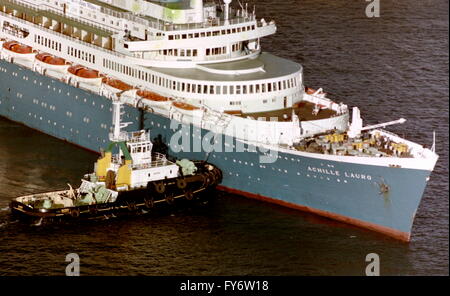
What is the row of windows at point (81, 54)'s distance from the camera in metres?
114

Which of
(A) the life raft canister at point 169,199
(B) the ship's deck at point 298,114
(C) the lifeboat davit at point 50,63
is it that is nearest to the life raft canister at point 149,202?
(A) the life raft canister at point 169,199

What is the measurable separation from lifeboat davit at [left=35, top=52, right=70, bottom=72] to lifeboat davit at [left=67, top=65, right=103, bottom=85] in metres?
1.11

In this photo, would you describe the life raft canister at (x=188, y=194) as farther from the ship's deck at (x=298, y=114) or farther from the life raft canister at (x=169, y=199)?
the ship's deck at (x=298, y=114)

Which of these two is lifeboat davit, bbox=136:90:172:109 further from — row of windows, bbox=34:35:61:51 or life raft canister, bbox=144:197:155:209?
row of windows, bbox=34:35:61:51

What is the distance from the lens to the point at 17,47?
4692 inches

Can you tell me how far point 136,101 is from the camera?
108250 mm

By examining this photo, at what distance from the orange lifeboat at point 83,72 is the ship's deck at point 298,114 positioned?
14.7 meters

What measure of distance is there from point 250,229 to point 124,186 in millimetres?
9435

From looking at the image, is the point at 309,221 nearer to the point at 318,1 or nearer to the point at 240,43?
the point at 240,43

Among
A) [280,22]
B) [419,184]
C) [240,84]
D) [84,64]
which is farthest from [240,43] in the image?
[280,22]

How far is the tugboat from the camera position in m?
97.2

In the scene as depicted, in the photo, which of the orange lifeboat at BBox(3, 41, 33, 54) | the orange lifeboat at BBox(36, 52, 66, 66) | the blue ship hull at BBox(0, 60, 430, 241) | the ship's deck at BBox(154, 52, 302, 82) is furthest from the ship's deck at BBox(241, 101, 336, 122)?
the orange lifeboat at BBox(3, 41, 33, 54)

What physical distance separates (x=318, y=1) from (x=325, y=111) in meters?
42.5

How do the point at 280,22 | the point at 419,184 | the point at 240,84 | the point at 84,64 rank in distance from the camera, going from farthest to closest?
the point at 280,22, the point at 84,64, the point at 240,84, the point at 419,184
